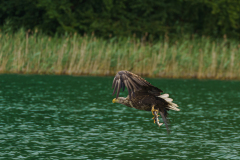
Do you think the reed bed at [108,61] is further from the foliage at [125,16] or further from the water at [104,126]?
the foliage at [125,16]

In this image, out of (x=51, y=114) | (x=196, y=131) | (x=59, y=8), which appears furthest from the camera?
(x=59, y=8)

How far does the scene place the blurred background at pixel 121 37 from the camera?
24438 mm

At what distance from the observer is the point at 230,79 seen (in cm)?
2466

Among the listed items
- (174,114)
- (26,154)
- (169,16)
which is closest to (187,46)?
(169,16)

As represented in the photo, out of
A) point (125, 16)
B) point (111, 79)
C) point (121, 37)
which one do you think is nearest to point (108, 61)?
point (111, 79)

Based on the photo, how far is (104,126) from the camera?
12.1 metres

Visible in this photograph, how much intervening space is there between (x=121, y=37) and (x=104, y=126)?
20634mm

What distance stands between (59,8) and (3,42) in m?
9.74

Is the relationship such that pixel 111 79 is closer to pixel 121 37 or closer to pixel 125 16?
pixel 121 37

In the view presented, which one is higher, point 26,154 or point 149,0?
point 149,0

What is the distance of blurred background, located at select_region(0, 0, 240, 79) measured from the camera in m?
Answer: 24.4

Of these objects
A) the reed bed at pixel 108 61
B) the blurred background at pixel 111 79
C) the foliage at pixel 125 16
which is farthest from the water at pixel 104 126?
the foliage at pixel 125 16

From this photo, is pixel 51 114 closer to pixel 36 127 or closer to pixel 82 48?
pixel 36 127

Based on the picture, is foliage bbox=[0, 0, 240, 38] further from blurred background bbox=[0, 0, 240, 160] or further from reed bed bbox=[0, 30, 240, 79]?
reed bed bbox=[0, 30, 240, 79]
